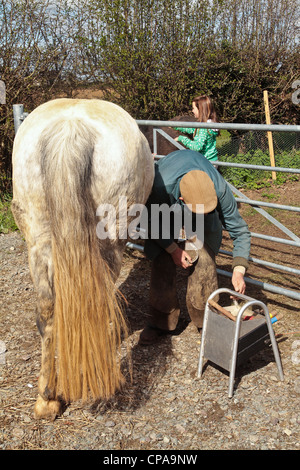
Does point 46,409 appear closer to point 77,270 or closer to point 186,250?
point 77,270

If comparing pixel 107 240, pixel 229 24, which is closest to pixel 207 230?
pixel 107 240

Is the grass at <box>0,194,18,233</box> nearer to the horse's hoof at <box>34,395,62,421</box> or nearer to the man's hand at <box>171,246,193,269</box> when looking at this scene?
the man's hand at <box>171,246,193,269</box>

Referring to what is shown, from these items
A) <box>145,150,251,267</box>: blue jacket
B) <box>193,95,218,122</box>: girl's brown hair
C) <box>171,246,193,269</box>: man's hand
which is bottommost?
<box>171,246,193,269</box>: man's hand

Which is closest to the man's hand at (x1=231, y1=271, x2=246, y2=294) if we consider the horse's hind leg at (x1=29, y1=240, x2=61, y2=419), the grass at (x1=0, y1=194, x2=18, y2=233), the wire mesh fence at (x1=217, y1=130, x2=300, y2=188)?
the horse's hind leg at (x1=29, y1=240, x2=61, y2=419)

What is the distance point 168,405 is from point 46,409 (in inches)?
25.6

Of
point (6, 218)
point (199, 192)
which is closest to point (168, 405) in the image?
point (199, 192)

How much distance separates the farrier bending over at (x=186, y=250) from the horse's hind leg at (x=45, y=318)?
86cm

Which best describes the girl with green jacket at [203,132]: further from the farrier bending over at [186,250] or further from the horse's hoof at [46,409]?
the horse's hoof at [46,409]

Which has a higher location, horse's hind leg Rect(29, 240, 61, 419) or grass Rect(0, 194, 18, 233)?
horse's hind leg Rect(29, 240, 61, 419)

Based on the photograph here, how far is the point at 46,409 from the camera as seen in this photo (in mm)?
2236

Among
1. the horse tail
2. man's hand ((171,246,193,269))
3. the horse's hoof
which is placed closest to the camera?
the horse tail

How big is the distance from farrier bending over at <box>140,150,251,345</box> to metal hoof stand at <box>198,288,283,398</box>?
0.25 metres

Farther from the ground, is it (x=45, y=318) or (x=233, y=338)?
(x=45, y=318)

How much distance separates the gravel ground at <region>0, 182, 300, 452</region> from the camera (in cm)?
209
